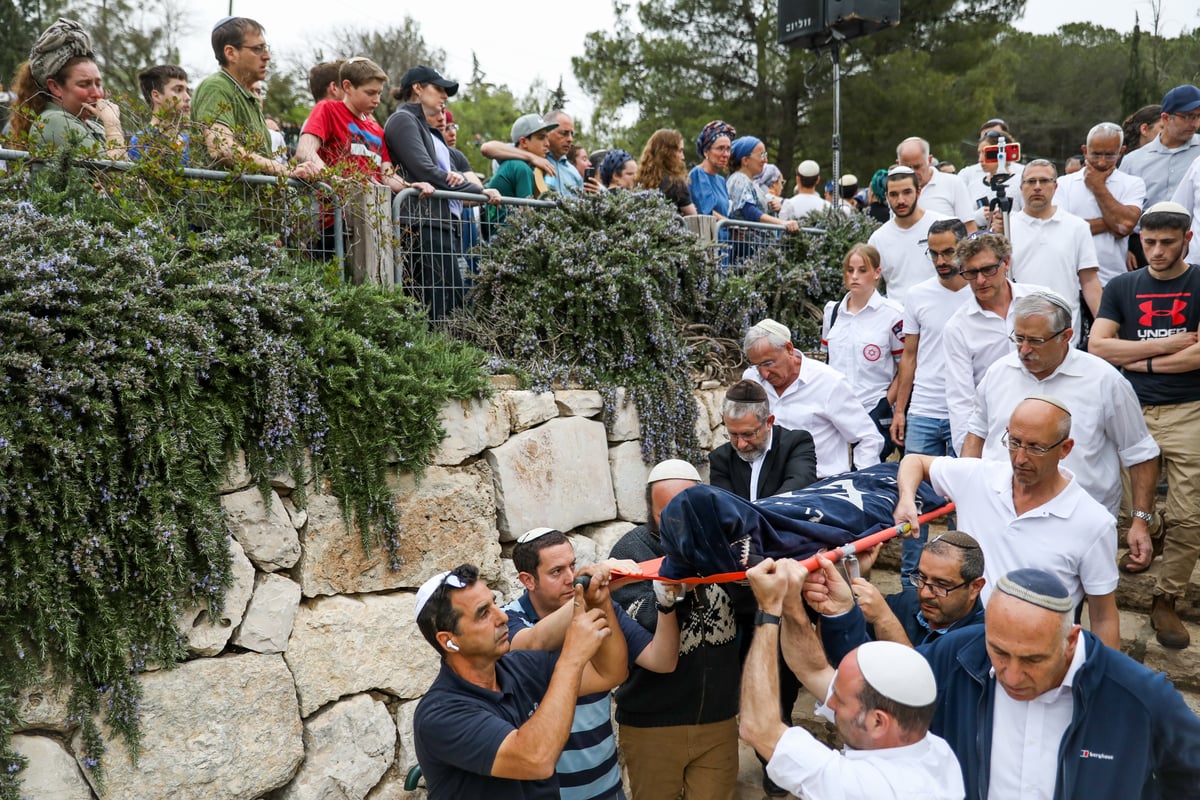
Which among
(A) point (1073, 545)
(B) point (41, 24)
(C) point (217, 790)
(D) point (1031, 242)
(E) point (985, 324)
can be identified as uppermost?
(B) point (41, 24)

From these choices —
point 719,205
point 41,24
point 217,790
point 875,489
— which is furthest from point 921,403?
point 41,24

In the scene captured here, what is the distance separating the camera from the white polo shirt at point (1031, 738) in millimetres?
2418

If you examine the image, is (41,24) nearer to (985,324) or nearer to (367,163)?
(367,163)

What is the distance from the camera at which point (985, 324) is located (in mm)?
4543

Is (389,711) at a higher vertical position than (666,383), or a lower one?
lower

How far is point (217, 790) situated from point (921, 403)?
3905 mm

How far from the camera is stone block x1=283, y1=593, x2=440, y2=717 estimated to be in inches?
159

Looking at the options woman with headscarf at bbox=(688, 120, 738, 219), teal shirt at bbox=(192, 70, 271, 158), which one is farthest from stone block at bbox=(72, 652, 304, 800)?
woman with headscarf at bbox=(688, 120, 738, 219)

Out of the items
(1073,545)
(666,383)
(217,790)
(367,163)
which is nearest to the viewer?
(1073,545)

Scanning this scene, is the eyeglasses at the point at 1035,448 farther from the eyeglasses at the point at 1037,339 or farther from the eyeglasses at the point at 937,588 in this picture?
the eyeglasses at the point at 1037,339

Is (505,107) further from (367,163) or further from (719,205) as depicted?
(367,163)

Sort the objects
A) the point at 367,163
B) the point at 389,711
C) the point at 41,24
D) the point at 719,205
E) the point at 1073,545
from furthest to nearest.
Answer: the point at 41,24
the point at 719,205
the point at 367,163
the point at 389,711
the point at 1073,545

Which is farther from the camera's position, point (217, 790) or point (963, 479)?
point (217, 790)

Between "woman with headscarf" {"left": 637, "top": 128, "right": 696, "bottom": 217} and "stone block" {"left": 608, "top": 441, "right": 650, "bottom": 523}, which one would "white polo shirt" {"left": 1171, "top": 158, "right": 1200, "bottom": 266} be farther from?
"stone block" {"left": 608, "top": 441, "right": 650, "bottom": 523}
